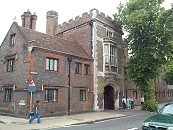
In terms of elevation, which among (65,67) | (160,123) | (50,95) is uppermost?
(65,67)

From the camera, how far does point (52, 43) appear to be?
2627 centimetres

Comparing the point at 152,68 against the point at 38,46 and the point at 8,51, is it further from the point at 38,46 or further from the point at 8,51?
the point at 8,51

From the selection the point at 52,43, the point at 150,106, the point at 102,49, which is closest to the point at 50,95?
the point at 52,43

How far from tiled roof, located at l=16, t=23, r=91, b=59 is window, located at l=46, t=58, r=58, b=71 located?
3.52 feet

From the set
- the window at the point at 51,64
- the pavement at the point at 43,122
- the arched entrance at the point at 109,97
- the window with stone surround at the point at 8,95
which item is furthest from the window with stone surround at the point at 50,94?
the arched entrance at the point at 109,97

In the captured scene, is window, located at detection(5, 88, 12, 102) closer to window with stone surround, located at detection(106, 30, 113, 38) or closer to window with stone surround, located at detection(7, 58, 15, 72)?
window with stone surround, located at detection(7, 58, 15, 72)

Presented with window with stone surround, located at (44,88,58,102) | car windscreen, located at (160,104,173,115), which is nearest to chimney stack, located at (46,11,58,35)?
window with stone surround, located at (44,88,58,102)

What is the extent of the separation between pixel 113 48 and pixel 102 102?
6453mm

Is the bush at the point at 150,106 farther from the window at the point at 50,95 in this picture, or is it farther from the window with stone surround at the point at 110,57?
the window at the point at 50,95

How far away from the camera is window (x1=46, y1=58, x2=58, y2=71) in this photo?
24109mm

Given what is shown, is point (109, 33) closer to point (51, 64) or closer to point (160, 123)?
point (51, 64)

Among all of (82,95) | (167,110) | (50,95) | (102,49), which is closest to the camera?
(167,110)

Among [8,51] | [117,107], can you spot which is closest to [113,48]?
[117,107]

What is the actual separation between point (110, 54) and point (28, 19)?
988 centimetres
